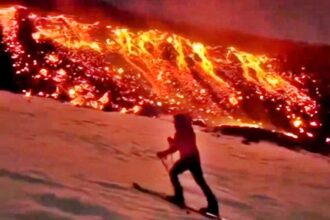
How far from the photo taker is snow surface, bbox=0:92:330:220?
8.63 m

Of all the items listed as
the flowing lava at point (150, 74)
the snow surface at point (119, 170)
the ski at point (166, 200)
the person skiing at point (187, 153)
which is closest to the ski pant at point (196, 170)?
the person skiing at point (187, 153)

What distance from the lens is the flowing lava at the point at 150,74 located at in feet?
62.3

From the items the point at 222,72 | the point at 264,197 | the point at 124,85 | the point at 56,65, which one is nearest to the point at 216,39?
the point at 222,72

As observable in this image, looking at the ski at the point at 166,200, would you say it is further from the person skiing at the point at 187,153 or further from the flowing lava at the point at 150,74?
the flowing lava at the point at 150,74

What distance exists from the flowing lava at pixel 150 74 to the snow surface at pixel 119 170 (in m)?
1.34

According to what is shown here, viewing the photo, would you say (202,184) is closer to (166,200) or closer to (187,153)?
(187,153)

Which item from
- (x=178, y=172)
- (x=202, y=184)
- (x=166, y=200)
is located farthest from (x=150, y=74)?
(x=202, y=184)

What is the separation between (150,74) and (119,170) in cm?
824

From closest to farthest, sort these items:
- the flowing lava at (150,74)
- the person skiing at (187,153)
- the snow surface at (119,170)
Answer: the snow surface at (119,170) → the person skiing at (187,153) → the flowing lava at (150,74)

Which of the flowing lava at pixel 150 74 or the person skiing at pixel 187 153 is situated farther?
the flowing lava at pixel 150 74

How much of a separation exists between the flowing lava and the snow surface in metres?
1.34

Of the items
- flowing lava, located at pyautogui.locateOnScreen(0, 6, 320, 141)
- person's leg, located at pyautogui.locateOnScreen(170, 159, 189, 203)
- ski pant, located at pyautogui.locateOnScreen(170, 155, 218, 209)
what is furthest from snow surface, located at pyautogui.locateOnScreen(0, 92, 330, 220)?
flowing lava, located at pyautogui.locateOnScreen(0, 6, 320, 141)

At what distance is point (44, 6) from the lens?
20469 mm

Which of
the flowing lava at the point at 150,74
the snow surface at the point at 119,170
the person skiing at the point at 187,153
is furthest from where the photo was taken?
the flowing lava at the point at 150,74
